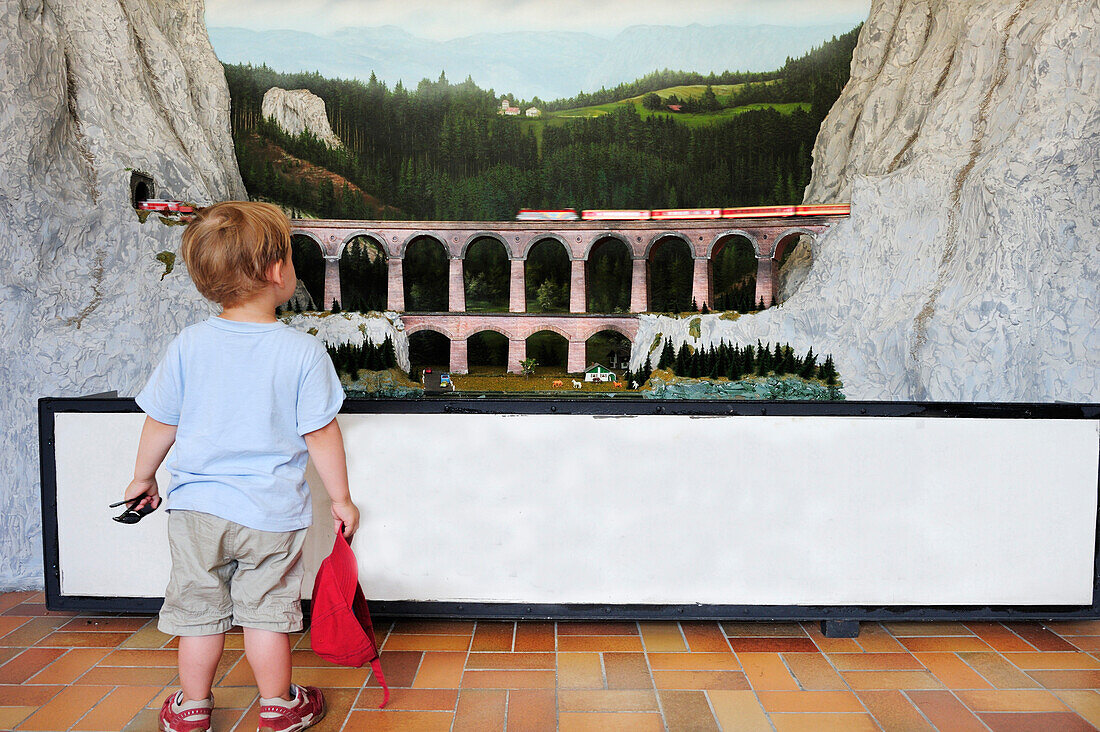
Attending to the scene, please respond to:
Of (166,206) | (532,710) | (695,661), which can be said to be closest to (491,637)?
(532,710)

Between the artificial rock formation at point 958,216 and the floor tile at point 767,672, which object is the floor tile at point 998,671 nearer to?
the floor tile at point 767,672

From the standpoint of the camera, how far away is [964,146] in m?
4.82

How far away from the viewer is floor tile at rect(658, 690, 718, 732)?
1998mm

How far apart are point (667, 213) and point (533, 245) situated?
1148mm

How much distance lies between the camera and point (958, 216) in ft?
15.6

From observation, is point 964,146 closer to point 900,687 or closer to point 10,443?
point 900,687

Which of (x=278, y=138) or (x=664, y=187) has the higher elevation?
(x=278, y=138)

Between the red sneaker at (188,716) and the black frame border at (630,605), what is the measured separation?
80 cm

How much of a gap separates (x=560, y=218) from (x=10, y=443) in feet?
12.8

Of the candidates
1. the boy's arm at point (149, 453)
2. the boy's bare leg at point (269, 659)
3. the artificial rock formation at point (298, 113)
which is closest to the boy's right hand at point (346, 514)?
the boy's bare leg at point (269, 659)

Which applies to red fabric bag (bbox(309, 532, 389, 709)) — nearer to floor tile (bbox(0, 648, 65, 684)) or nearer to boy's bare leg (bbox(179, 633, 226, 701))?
boy's bare leg (bbox(179, 633, 226, 701))

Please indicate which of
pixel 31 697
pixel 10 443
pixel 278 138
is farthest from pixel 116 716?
pixel 278 138

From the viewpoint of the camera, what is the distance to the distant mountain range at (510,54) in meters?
5.27

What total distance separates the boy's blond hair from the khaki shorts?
63 cm
